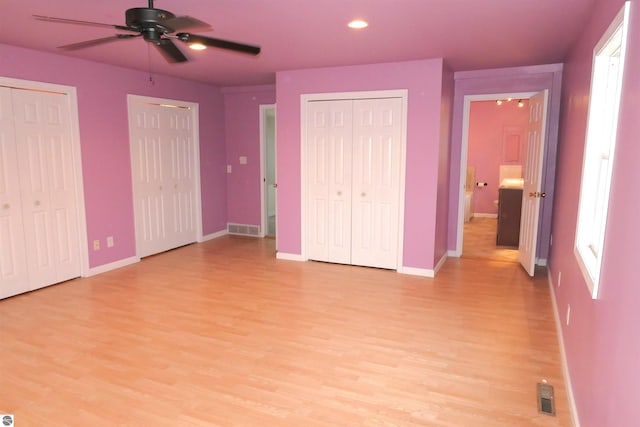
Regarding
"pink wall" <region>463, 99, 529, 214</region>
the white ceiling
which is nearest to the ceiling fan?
the white ceiling

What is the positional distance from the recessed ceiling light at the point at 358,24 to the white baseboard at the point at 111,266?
395cm

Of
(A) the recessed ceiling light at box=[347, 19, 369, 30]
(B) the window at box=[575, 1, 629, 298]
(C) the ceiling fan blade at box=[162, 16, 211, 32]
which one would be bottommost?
(B) the window at box=[575, 1, 629, 298]

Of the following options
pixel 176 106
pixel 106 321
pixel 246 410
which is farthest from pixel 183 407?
pixel 176 106

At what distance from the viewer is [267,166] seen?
7.23m

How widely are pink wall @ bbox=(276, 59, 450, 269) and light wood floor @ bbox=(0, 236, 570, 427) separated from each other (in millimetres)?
566

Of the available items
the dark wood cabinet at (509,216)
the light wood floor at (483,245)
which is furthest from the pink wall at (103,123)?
the dark wood cabinet at (509,216)

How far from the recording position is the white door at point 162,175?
5582mm

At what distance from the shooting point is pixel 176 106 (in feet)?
20.0

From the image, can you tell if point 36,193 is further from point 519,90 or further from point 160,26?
point 519,90

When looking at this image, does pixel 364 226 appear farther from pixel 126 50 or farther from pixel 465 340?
pixel 126 50

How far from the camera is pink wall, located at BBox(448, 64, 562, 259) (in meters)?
5.16

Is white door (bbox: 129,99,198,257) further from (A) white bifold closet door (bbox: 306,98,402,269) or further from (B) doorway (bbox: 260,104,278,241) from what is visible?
(A) white bifold closet door (bbox: 306,98,402,269)

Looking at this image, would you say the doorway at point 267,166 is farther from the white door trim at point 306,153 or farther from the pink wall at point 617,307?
the pink wall at point 617,307

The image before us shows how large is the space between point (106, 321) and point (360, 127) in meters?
3.34
